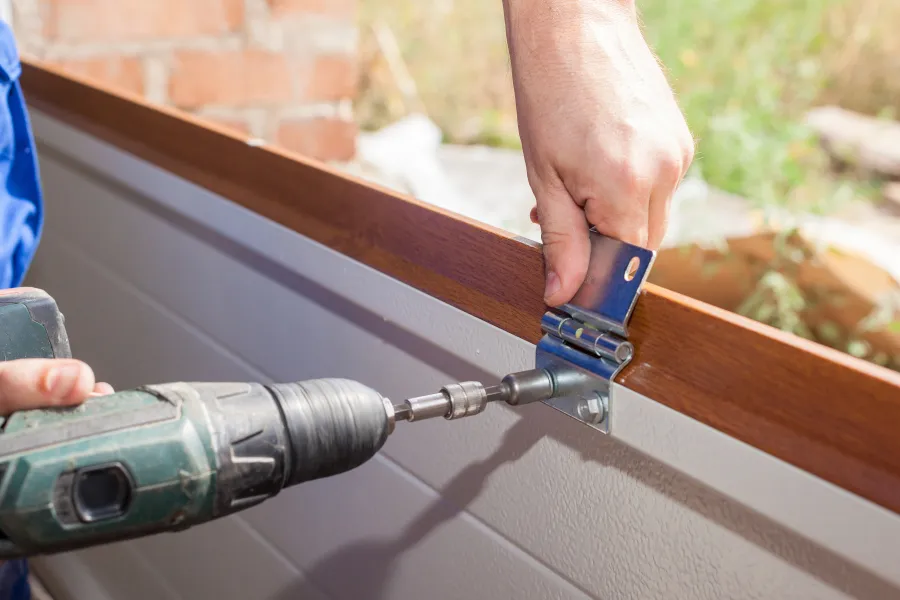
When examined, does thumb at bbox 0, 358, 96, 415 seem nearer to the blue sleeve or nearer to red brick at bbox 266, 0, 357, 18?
the blue sleeve

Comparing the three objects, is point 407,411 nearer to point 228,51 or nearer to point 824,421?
point 824,421

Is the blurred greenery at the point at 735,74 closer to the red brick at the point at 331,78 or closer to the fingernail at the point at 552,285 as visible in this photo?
the red brick at the point at 331,78

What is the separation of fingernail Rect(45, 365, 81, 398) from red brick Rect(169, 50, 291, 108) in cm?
103

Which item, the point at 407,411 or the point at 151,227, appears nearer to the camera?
the point at 407,411

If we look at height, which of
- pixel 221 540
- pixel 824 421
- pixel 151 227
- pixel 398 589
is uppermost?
pixel 824 421

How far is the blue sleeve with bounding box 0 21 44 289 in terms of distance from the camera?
0.75 meters

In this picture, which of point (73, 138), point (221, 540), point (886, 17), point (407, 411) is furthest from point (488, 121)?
point (407, 411)

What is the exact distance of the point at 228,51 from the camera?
53.9 inches

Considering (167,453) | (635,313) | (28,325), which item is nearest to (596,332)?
(635,313)

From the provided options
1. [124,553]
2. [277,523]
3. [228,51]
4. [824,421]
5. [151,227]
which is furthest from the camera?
[228,51]

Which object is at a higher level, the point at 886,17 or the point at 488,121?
the point at 886,17

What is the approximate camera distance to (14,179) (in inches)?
31.4

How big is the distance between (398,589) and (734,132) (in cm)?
178

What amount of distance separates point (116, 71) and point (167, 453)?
41.8 inches
